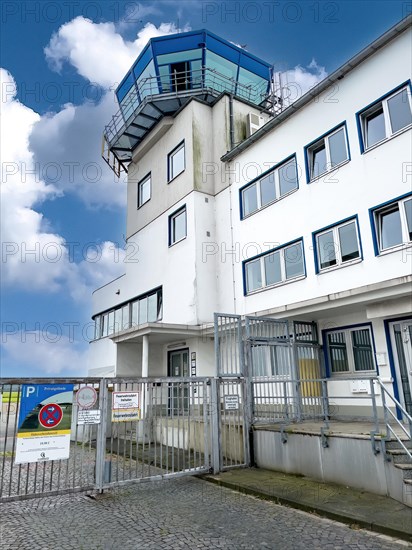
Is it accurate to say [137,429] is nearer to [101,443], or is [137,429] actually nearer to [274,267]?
[101,443]

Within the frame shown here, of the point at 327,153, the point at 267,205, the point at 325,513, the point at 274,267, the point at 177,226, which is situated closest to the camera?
the point at 325,513

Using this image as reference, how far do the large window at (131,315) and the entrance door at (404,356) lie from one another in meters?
9.86

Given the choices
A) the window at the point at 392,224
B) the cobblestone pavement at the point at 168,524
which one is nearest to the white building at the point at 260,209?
the window at the point at 392,224

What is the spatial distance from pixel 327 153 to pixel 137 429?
9061 mm

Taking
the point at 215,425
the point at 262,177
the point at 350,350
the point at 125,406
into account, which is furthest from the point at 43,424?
the point at 262,177

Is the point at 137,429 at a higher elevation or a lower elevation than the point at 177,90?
lower

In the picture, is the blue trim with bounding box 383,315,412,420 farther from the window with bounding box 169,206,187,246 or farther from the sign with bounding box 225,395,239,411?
the window with bounding box 169,206,187,246

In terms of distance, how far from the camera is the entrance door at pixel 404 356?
389 inches

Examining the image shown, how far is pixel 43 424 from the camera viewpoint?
716cm

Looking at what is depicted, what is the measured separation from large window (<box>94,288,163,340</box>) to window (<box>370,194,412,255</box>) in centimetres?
974

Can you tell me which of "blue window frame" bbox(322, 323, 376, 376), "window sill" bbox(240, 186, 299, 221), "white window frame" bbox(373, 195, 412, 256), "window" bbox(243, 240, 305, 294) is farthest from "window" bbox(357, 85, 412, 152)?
"blue window frame" bbox(322, 323, 376, 376)

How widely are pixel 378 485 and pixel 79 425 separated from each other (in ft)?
16.8

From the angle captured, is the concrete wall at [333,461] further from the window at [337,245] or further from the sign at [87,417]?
the window at [337,245]

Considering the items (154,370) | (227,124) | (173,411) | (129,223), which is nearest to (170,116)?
(227,124)
